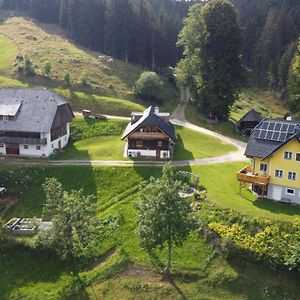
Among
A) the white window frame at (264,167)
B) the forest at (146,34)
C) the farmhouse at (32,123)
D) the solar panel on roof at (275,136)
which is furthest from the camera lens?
the forest at (146,34)

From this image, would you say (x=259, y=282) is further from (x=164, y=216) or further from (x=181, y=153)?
(x=181, y=153)

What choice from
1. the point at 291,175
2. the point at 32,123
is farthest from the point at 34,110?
the point at 291,175

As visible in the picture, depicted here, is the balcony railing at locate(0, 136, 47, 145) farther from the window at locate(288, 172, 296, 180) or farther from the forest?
the forest

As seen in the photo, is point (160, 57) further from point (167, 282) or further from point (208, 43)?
point (167, 282)

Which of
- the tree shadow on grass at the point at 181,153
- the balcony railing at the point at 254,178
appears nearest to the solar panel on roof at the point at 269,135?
the balcony railing at the point at 254,178

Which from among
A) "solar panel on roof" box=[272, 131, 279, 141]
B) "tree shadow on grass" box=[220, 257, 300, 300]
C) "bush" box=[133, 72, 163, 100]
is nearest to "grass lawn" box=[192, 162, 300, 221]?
"tree shadow on grass" box=[220, 257, 300, 300]

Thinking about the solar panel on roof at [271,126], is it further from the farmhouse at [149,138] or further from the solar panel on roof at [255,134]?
the farmhouse at [149,138]
